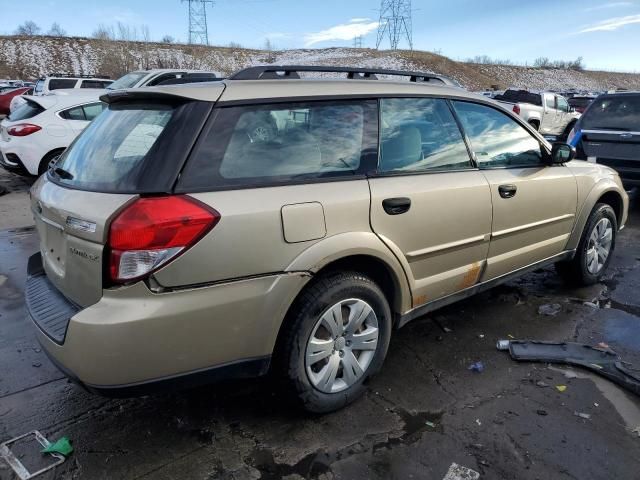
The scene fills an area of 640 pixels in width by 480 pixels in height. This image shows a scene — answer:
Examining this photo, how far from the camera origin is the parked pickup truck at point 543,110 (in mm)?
17188

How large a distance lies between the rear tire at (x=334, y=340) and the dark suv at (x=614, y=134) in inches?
245

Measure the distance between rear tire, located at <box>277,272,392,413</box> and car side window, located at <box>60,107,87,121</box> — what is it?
8.08 m

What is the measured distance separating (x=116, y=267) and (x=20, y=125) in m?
8.00

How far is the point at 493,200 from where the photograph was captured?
3.34 meters

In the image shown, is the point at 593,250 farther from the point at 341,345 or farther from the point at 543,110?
the point at 543,110

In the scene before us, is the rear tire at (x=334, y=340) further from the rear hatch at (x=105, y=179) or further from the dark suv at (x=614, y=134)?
the dark suv at (x=614, y=134)

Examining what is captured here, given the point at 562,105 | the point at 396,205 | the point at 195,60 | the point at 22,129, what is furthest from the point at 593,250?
the point at 195,60

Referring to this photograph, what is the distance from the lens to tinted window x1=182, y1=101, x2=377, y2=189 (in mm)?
2268

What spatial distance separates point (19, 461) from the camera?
2.38 meters

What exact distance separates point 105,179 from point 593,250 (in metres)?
4.21

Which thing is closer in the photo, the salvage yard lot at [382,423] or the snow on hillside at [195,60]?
the salvage yard lot at [382,423]

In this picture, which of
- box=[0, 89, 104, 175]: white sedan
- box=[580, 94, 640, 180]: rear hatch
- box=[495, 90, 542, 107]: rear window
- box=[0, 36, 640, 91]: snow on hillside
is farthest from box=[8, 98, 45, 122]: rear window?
Answer: box=[0, 36, 640, 91]: snow on hillside

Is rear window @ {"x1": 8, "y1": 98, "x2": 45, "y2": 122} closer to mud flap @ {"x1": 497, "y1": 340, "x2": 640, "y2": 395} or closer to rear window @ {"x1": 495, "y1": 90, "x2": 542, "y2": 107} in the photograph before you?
mud flap @ {"x1": 497, "y1": 340, "x2": 640, "y2": 395}

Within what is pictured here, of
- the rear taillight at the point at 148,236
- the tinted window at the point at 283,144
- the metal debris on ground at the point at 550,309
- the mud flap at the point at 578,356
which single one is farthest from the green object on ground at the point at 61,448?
the metal debris on ground at the point at 550,309
